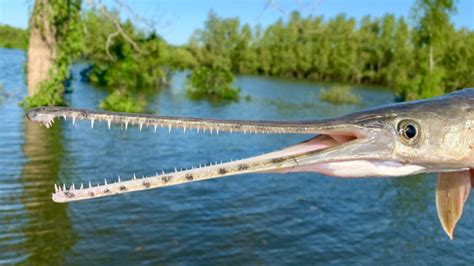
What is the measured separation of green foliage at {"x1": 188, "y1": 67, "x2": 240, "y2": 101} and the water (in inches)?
772

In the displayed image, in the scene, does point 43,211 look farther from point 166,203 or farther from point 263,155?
point 263,155

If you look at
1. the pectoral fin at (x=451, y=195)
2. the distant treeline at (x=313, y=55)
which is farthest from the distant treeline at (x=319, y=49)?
the pectoral fin at (x=451, y=195)

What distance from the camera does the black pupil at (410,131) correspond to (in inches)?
109

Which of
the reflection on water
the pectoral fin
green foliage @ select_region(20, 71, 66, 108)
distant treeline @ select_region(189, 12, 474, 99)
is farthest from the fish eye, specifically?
distant treeline @ select_region(189, 12, 474, 99)

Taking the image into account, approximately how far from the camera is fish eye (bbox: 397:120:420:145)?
9.04ft

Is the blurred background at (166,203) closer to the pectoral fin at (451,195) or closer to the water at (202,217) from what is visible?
the water at (202,217)

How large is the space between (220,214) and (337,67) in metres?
68.2

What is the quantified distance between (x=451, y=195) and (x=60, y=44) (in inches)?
636

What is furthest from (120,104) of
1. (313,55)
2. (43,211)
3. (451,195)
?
(313,55)

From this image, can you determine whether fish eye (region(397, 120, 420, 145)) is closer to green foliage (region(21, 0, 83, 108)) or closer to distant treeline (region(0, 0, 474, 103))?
green foliage (region(21, 0, 83, 108))

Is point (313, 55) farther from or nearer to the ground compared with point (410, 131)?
farther from the ground

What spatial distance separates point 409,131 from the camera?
2766mm

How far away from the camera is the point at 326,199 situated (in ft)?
29.4

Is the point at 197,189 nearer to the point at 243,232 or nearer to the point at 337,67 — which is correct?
the point at 243,232
